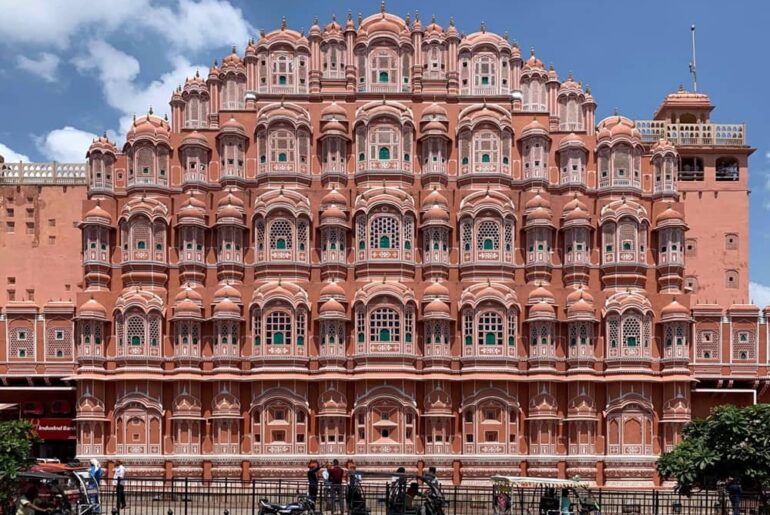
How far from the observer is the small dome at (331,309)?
5284 cm

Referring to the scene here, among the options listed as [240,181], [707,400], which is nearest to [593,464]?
[707,400]

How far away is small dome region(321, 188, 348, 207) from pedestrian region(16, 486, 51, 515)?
85.3 ft

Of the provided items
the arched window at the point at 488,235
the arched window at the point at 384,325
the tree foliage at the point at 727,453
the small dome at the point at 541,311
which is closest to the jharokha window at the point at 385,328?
the arched window at the point at 384,325

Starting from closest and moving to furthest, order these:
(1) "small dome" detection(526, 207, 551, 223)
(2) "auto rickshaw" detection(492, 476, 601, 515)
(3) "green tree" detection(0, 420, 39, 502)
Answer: (3) "green tree" detection(0, 420, 39, 502) → (2) "auto rickshaw" detection(492, 476, 601, 515) → (1) "small dome" detection(526, 207, 551, 223)

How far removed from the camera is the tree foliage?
3522 cm

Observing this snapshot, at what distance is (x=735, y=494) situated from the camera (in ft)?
113

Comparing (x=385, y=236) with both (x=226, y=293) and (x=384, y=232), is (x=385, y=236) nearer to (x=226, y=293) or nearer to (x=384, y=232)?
(x=384, y=232)

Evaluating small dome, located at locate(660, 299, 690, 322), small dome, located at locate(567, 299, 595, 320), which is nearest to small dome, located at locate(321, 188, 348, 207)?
small dome, located at locate(567, 299, 595, 320)

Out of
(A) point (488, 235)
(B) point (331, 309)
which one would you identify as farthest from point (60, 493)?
(A) point (488, 235)

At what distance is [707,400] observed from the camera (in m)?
57.4

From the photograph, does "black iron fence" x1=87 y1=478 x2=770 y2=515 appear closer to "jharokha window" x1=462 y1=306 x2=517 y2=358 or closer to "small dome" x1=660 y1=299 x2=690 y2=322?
"jharokha window" x1=462 y1=306 x2=517 y2=358

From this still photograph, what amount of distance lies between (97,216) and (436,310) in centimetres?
1786

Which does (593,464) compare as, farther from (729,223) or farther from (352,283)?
(729,223)

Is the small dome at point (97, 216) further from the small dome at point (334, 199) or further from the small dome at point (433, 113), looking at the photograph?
the small dome at point (433, 113)
